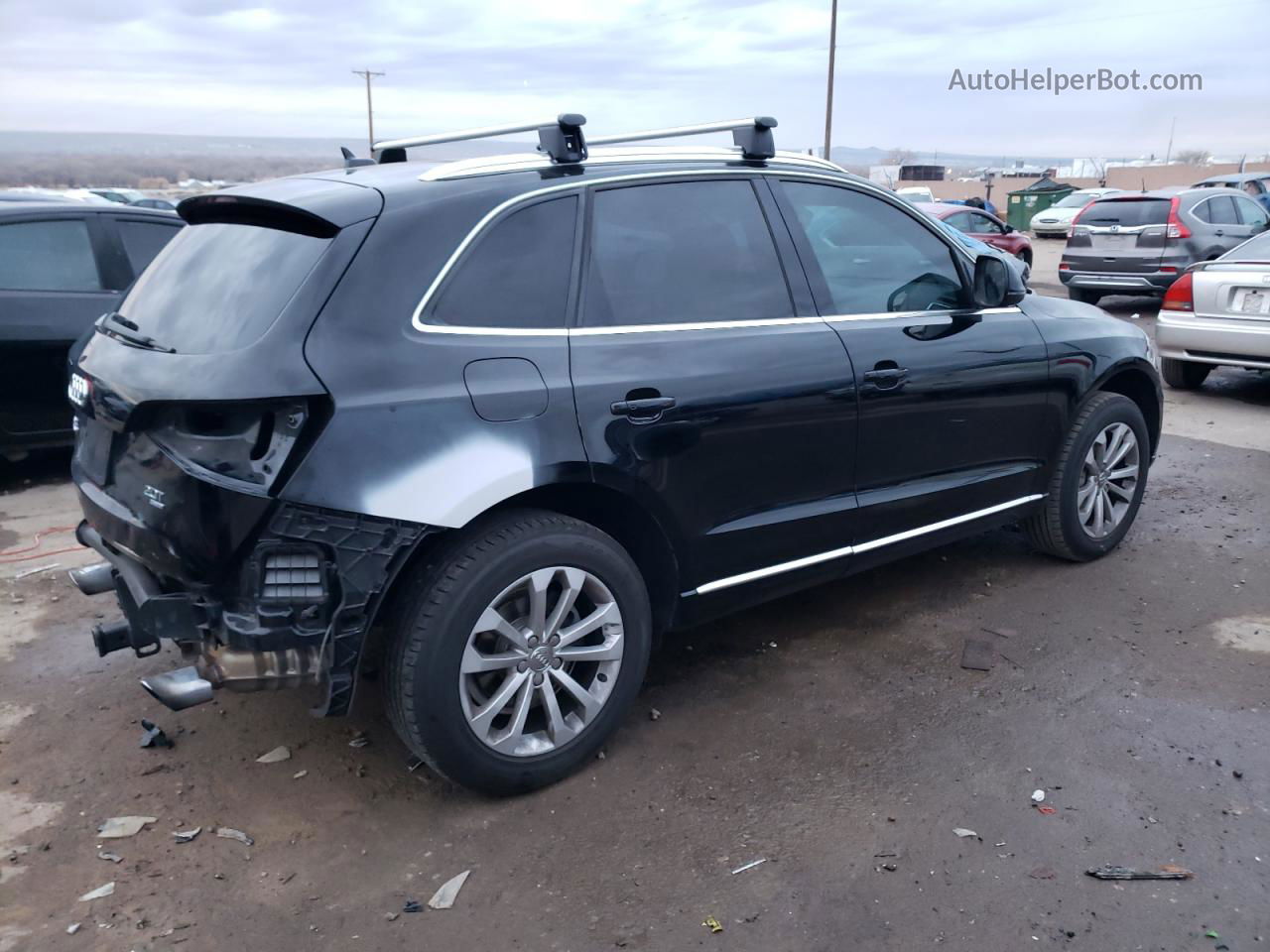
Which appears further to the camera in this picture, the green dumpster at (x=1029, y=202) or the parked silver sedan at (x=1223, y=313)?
the green dumpster at (x=1029, y=202)

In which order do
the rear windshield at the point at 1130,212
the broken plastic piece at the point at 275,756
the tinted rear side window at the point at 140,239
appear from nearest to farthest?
1. the broken plastic piece at the point at 275,756
2. the tinted rear side window at the point at 140,239
3. the rear windshield at the point at 1130,212

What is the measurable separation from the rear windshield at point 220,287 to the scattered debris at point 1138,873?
2.66m

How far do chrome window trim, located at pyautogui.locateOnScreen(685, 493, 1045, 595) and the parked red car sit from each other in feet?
49.7

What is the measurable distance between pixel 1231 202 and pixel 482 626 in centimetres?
1513

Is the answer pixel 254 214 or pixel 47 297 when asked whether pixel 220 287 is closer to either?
pixel 254 214

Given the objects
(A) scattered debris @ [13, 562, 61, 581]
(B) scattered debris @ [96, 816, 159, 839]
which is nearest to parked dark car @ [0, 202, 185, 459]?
(A) scattered debris @ [13, 562, 61, 581]

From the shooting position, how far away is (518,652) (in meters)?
3.09

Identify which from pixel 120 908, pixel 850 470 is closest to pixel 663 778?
pixel 850 470

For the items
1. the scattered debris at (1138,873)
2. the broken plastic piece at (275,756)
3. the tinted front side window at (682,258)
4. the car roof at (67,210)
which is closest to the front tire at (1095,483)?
the tinted front side window at (682,258)

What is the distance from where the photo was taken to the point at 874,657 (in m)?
4.14

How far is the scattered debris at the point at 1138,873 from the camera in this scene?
2797mm

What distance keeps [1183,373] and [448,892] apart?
28.3 ft

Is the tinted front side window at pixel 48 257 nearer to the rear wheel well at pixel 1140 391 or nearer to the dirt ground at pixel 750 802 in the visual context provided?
the dirt ground at pixel 750 802

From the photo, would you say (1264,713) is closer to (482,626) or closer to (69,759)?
(482,626)
